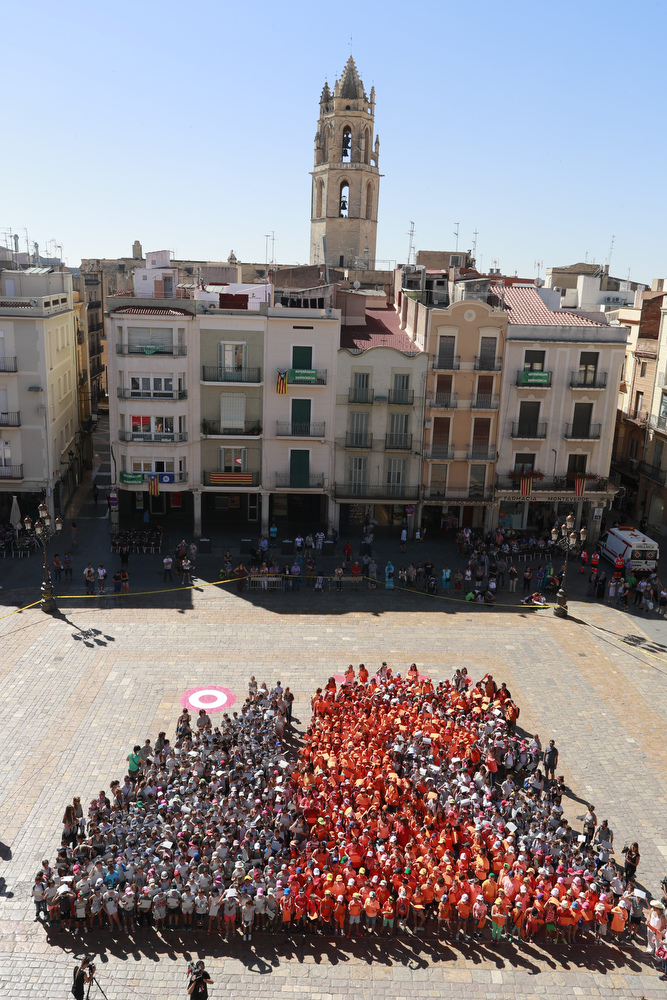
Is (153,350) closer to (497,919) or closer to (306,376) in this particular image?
(306,376)

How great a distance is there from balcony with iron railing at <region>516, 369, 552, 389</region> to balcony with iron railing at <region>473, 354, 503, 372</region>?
4.03 ft

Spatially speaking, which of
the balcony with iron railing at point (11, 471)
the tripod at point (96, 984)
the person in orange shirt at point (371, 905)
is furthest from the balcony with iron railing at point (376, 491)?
the tripod at point (96, 984)

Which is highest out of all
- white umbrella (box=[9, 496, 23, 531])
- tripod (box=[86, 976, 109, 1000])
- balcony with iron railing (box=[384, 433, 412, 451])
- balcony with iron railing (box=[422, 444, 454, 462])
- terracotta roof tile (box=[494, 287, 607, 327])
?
terracotta roof tile (box=[494, 287, 607, 327])

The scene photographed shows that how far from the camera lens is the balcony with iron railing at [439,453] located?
4531 centimetres

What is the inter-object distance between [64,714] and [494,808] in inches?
547

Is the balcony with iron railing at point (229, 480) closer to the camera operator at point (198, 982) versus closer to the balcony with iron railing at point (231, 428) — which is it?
the balcony with iron railing at point (231, 428)

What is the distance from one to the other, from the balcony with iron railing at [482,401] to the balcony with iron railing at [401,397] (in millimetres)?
3253

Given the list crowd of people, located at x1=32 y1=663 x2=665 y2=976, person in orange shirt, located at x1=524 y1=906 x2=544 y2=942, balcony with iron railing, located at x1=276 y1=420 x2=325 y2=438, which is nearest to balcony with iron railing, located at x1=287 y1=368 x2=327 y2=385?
balcony with iron railing, located at x1=276 y1=420 x2=325 y2=438

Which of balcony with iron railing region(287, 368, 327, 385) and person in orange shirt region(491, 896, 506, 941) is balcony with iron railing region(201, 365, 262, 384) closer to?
balcony with iron railing region(287, 368, 327, 385)

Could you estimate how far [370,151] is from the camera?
8950cm

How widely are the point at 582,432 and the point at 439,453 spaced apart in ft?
25.9

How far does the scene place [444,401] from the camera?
45.0m

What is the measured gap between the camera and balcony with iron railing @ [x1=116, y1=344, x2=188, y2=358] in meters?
42.2

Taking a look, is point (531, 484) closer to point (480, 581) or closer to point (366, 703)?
point (480, 581)
